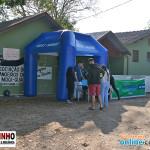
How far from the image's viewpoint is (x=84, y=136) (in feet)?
18.1

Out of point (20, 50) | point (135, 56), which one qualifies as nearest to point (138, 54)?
point (135, 56)

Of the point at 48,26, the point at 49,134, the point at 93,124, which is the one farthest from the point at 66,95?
the point at 48,26

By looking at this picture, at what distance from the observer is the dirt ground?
497 centimetres

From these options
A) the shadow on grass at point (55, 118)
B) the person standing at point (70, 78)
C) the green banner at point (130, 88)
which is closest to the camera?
the shadow on grass at point (55, 118)

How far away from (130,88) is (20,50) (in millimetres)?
6618

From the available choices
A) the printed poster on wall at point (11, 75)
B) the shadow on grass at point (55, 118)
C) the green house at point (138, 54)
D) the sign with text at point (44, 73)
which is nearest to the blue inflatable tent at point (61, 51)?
the printed poster on wall at point (11, 75)

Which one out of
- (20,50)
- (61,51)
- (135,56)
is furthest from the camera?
(135,56)

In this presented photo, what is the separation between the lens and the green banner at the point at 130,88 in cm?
1241

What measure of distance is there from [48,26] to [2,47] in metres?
3.43

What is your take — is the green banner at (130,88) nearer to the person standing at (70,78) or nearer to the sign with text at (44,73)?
the person standing at (70,78)

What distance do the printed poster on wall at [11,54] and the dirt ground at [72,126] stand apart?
433 cm

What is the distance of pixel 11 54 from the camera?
12.5 m

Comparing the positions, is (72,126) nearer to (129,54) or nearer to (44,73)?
(44,73)

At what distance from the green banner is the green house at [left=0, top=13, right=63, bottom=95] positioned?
444 centimetres
